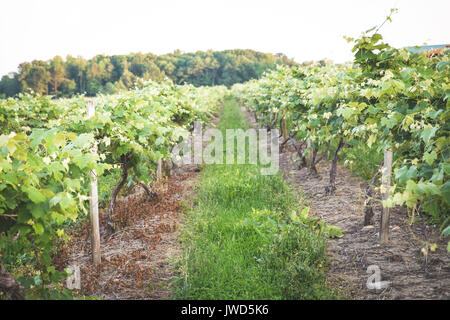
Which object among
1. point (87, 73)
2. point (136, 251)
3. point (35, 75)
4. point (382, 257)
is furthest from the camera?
point (87, 73)

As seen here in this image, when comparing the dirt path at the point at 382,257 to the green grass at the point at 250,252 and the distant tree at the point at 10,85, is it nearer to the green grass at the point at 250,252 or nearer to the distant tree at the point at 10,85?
the green grass at the point at 250,252

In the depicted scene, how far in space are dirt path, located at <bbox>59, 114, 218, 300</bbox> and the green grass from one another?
0.73 ft

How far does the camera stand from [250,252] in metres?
3.76

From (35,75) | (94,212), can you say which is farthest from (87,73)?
(94,212)

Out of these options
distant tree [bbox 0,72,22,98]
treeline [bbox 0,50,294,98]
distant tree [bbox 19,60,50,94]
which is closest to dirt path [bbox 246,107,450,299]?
treeline [bbox 0,50,294,98]

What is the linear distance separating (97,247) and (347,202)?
385 cm

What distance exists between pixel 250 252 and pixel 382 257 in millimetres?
1434

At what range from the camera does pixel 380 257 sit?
11.4 ft

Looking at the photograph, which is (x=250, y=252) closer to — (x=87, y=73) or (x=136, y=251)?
(x=136, y=251)

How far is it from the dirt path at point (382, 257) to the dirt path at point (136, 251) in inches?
71.8

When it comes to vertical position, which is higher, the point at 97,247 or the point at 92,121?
the point at 92,121

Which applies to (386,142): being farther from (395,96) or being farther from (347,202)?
(347,202)

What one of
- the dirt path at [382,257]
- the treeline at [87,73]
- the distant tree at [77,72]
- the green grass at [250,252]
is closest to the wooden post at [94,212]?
the green grass at [250,252]
